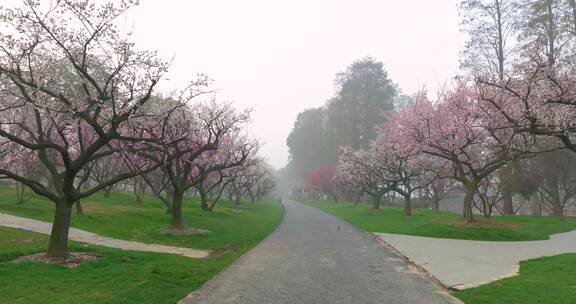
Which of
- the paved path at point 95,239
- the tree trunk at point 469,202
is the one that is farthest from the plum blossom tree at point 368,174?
the paved path at point 95,239

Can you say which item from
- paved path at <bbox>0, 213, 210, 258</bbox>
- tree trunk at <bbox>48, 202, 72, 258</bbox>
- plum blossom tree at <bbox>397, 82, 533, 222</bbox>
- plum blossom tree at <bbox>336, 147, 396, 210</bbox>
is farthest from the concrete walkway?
plum blossom tree at <bbox>336, 147, 396, 210</bbox>

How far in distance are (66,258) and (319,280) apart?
26.5 ft

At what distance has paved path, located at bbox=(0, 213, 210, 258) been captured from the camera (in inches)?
651

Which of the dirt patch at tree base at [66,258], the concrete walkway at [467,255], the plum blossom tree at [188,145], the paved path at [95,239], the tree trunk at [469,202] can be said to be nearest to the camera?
the concrete walkway at [467,255]

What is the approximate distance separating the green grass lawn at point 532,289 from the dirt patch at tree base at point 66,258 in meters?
10.8

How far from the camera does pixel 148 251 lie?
52.4 feet

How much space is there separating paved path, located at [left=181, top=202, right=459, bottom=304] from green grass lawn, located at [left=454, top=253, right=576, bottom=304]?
0.76 meters

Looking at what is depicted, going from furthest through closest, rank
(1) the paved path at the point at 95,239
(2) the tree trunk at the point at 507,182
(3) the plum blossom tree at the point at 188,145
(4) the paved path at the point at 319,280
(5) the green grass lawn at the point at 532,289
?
(2) the tree trunk at the point at 507,182 < (3) the plum blossom tree at the point at 188,145 < (1) the paved path at the point at 95,239 < (4) the paved path at the point at 319,280 < (5) the green grass lawn at the point at 532,289

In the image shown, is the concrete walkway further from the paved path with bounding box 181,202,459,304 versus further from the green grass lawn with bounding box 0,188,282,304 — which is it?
the green grass lawn with bounding box 0,188,282,304

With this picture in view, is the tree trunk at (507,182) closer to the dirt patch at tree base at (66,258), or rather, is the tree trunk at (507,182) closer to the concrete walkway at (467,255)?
the concrete walkway at (467,255)

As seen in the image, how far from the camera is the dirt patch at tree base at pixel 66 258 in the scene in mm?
12578

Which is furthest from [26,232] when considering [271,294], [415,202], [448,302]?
[415,202]

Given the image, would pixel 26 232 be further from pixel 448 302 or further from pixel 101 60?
pixel 448 302

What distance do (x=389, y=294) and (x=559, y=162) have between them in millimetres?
39776
